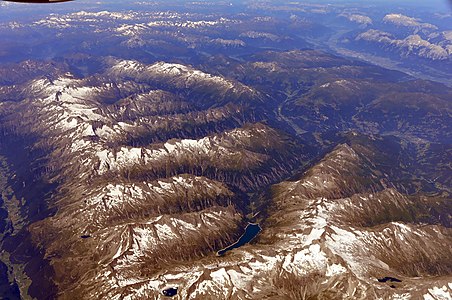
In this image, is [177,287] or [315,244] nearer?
[177,287]

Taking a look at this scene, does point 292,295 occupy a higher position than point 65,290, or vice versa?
point 292,295

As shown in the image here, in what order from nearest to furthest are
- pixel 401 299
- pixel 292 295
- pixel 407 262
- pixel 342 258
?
pixel 401 299 < pixel 292 295 < pixel 342 258 < pixel 407 262

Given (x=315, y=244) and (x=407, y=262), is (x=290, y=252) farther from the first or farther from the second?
(x=407, y=262)

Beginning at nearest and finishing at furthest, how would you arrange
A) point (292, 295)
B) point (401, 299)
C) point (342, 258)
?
point (401, 299), point (292, 295), point (342, 258)

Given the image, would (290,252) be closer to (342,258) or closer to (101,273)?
(342,258)

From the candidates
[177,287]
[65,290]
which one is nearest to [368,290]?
[177,287]

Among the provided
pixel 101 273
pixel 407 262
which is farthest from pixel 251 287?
pixel 407 262

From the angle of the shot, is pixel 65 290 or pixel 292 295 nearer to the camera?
pixel 292 295

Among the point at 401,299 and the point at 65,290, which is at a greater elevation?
the point at 401,299

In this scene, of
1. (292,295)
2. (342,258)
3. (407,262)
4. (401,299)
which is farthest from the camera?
(407,262)
